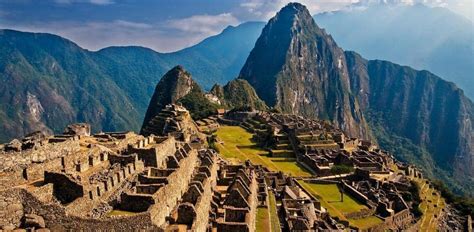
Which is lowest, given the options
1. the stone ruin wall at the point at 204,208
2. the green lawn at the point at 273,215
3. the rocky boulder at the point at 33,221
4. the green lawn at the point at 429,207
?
the green lawn at the point at 429,207

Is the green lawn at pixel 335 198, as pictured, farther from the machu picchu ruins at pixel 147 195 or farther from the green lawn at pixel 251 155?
the green lawn at pixel 251 155

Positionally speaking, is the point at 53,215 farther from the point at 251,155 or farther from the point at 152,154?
the point at 251,155

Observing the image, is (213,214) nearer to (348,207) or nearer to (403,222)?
(348,207)

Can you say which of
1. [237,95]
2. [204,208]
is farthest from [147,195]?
[237,95]

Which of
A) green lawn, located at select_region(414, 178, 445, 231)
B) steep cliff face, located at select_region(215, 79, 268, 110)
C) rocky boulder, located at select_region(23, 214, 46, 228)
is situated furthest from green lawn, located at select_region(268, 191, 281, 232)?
steep cliff face, located at select_region(215, 79, 268, 110)

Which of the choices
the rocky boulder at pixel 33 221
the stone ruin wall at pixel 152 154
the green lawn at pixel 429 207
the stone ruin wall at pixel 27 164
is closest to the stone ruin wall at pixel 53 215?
the rocky boulder at pixel 33 221
